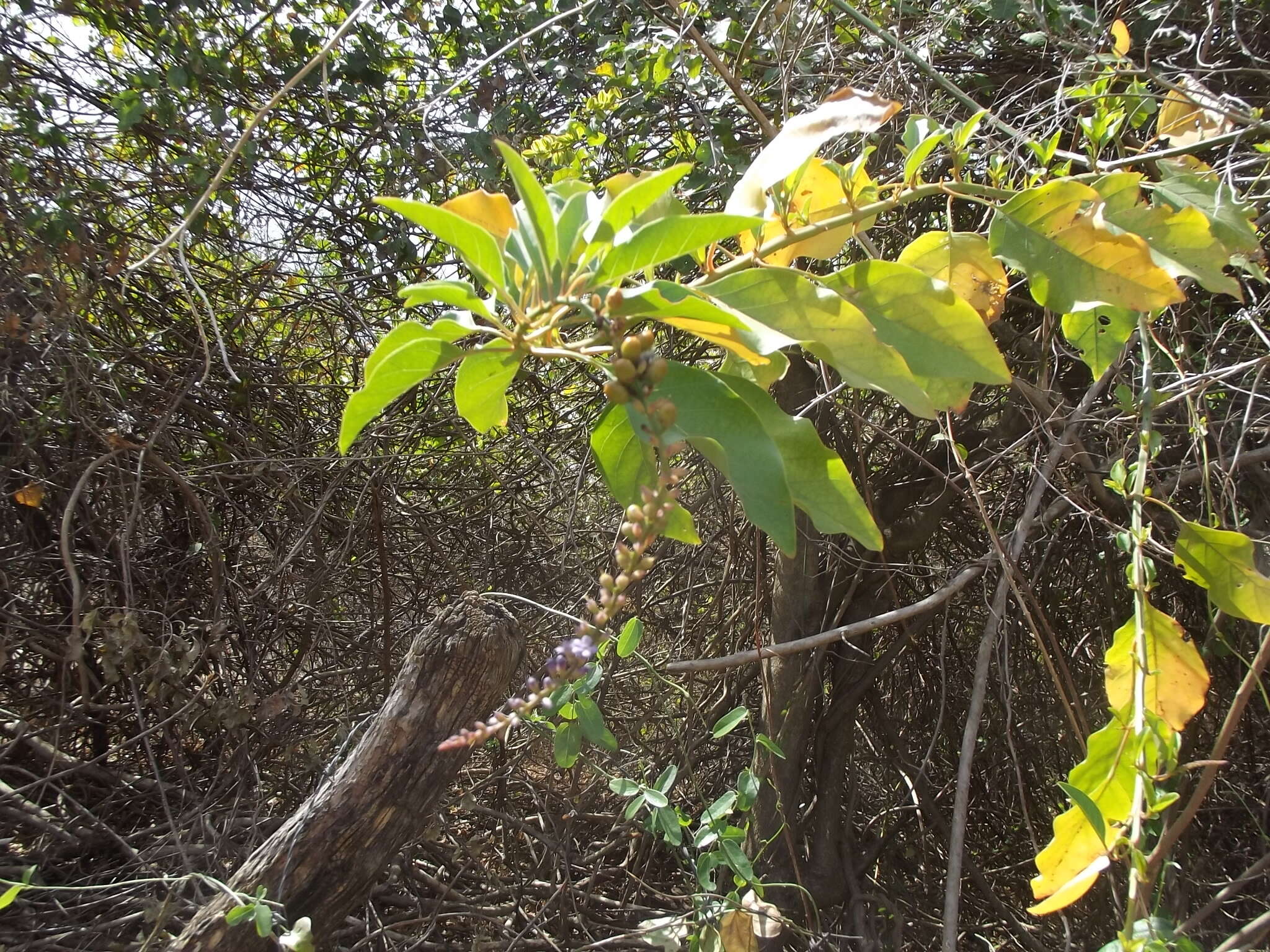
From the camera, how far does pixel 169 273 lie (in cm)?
225

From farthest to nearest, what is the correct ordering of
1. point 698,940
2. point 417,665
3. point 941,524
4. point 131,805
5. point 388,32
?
point 388,32 < point 131,805 < point 941,524 < point 698,940 < point 417,665

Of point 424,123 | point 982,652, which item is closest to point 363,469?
point 424,123

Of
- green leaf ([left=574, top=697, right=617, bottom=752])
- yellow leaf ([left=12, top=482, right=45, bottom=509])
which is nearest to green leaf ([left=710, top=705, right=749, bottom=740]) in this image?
green leaf ([left=574, top=697, right=617, bottom=752])

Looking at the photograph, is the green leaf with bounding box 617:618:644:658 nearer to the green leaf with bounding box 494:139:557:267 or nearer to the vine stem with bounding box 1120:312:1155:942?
the vine stem with bounding box 1120:312:1155:942

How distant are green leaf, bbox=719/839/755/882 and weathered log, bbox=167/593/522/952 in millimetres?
402

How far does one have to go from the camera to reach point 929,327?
0.51 meters

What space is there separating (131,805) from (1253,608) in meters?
2.35

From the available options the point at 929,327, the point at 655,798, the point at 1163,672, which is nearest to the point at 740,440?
the point at 929,327

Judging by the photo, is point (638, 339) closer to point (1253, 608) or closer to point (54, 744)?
point (1253, 608)

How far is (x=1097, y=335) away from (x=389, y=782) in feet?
3.03

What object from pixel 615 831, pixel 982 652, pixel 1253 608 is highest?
pixel 1253 608

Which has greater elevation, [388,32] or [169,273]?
[388,32]

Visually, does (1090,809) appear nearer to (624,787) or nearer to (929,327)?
(929,327)

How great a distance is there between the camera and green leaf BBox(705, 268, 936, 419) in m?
0.46
